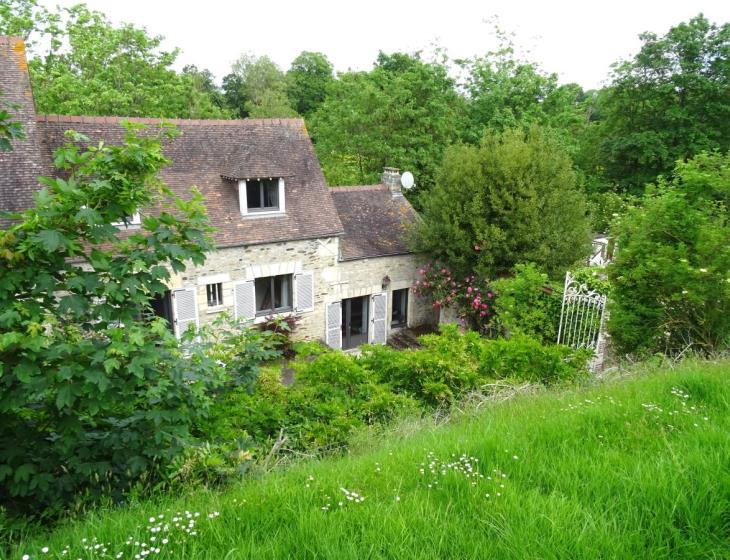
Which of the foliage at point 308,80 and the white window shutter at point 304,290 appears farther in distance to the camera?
the foliage at point 308,80

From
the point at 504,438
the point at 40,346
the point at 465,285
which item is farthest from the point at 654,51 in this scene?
the point at 40,346

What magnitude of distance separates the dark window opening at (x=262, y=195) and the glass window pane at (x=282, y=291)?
2172 mm

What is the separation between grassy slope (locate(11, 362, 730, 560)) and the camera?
8.55ft

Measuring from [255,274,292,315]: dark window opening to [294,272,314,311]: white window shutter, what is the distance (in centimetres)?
30

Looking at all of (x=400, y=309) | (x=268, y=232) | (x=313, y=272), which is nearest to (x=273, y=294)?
(x=313, y=272)

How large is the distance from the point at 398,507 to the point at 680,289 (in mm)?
6536

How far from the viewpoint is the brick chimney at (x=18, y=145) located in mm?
11375

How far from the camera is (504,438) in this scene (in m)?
3.78

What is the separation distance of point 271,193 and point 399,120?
32.1 feet

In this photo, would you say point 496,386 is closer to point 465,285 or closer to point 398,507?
point 398,507

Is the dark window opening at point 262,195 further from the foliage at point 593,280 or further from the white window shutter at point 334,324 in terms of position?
the foliage at point 593,280

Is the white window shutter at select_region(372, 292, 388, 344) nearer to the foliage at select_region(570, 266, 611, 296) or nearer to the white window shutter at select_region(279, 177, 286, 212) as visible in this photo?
the white window shutter at select_region(279, 177, 286, 212)

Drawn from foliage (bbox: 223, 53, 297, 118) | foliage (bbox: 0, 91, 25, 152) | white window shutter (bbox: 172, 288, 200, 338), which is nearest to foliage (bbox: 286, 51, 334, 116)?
foliage (bbox: 223, 53, 297, 118)

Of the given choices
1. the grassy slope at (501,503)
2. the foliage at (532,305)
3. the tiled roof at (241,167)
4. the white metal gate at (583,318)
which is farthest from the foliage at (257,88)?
the grassy slope at (501,503)
